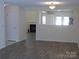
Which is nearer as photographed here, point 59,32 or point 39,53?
point 39,53

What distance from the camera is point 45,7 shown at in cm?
983

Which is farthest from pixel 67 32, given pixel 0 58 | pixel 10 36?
pixel 0 58

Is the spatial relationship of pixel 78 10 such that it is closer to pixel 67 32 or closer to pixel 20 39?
pixel 67 32

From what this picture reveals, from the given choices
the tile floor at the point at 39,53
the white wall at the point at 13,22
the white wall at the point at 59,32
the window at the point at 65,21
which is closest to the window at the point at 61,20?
the window at the point at 65,21

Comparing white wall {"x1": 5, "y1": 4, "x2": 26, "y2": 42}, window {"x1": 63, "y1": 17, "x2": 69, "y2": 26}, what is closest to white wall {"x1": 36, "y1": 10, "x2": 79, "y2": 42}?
window {"x1": 63, "y1": 17, "x2": 69, "y2": 26}

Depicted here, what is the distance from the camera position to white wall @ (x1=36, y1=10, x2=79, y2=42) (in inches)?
366

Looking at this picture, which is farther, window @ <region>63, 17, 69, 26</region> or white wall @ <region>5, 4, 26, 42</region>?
window @ <region>63, 17, 69, 26</region>

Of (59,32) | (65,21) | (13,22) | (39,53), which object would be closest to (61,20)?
(65,21)

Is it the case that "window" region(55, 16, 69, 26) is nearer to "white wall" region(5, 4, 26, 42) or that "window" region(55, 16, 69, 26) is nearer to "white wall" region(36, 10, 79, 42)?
Result: "white wall" region(36, 10, 79, 42)

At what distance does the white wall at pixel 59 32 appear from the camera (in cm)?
930

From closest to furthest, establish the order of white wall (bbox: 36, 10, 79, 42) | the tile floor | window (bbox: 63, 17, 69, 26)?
the tile floor < white wall (bbox: 36, 10, 79, 42) < window (bbox: 63, 17, 69, 26)

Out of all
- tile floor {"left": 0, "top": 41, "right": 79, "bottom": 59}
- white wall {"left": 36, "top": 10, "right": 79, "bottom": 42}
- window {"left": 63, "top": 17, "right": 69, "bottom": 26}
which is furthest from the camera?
window {"left": 63, "top": 17, "right": 69, "bottom": 26}

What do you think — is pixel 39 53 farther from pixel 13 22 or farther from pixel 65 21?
pixel 65 21

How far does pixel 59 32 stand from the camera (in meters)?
9.55
